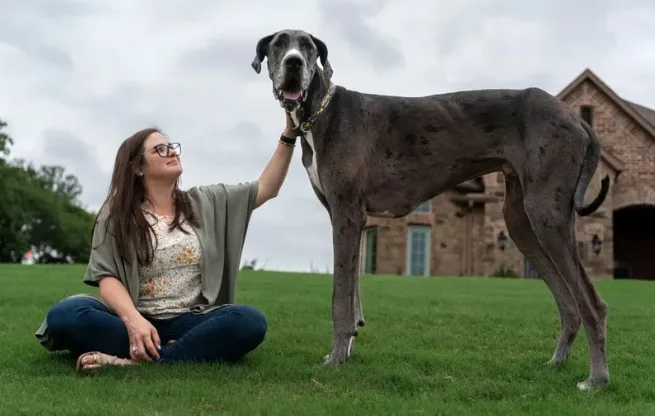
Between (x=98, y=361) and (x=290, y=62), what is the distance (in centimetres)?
239

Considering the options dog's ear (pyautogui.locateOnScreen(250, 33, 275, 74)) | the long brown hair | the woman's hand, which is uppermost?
dog's ear (pyautogui.locateOnScreen(250, 33, 275, 74))

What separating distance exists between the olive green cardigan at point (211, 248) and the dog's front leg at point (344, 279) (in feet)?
2.77

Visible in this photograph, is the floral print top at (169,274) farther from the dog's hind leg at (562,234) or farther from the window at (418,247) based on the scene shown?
the window at (418,247)

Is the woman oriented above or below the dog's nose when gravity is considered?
below

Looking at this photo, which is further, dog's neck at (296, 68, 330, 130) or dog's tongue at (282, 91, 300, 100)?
dog's neck at (296, 68, 330, 130)

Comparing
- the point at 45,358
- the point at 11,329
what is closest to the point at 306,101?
the point at 45,358

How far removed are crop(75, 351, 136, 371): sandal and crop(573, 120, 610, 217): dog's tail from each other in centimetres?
313

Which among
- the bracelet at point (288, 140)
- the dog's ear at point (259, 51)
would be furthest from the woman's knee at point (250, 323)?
the dog's ear at point (259, 51)

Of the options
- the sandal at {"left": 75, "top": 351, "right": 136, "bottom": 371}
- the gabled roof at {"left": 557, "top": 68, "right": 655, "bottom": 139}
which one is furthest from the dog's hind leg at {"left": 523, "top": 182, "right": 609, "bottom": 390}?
the gabled roof at {"left": 557, "top": 68, "right": 655, "bottom": 139}

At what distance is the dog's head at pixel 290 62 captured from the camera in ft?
15.7

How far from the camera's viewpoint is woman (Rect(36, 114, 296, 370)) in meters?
4.86

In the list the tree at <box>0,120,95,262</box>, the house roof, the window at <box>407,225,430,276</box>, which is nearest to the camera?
the house roof

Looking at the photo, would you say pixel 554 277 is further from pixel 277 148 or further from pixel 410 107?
pixel 277 148

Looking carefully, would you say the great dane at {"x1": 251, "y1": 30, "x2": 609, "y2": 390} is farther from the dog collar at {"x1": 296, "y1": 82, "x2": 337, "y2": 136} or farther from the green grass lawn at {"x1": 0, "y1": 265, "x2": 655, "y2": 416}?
the green grass lawn at {"x1": 0, "y1": 265, "x2": 655, "y2": 416}
